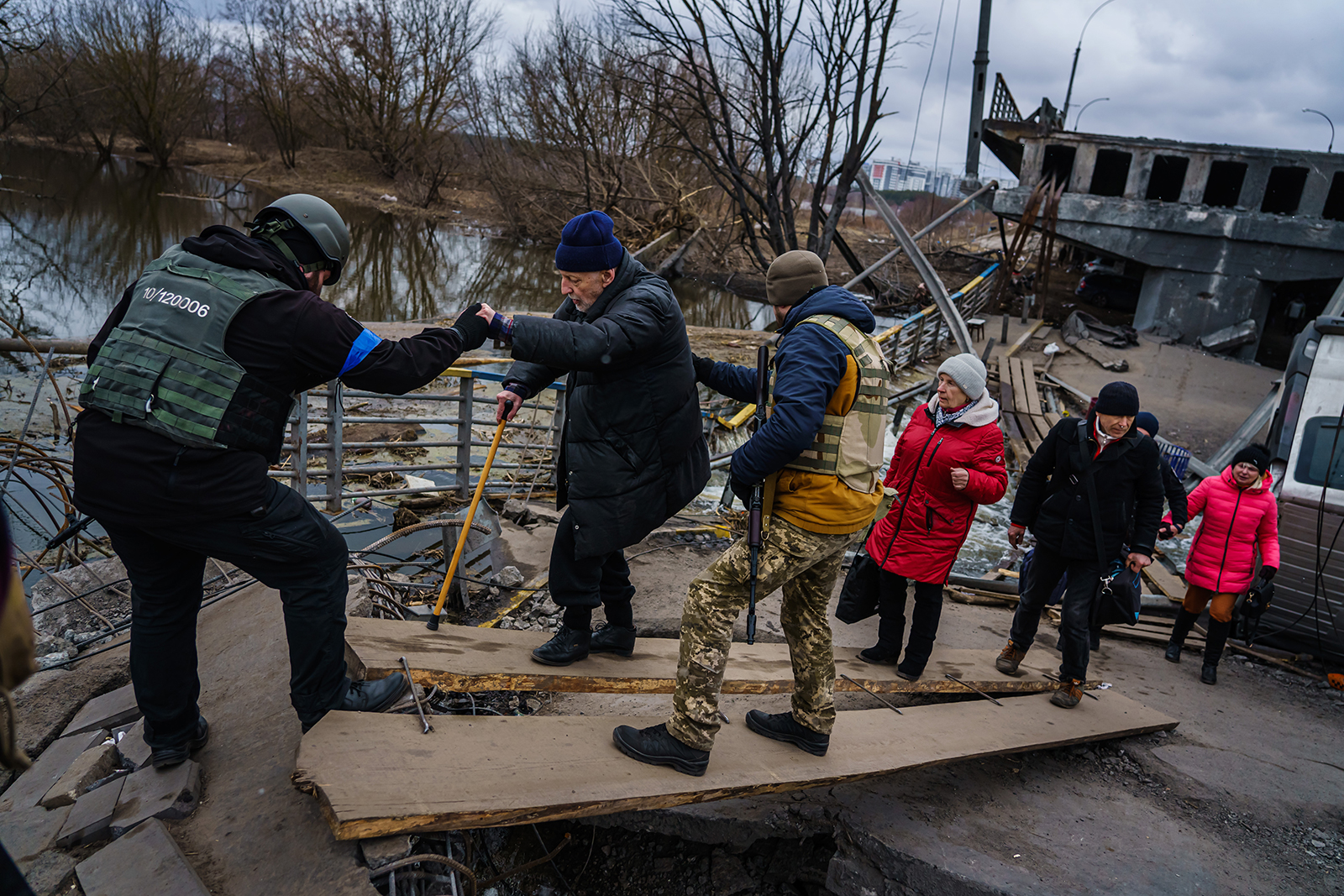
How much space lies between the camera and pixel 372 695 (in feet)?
8.68

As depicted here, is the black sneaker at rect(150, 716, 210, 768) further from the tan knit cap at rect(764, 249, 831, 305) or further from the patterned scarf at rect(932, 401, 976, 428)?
the patterned scarf at rect(932, 401, 976, 428)

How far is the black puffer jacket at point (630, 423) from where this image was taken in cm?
285

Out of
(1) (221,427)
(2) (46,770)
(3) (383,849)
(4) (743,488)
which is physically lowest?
(2) (46,770)

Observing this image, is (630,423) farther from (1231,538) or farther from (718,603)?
(1231,538)

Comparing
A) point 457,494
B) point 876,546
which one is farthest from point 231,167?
point 876,546

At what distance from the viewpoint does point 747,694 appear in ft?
12.1

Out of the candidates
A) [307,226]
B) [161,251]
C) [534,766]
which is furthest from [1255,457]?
[161,251]

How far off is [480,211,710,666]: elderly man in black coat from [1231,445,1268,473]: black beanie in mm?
3951

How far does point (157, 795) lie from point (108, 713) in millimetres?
729

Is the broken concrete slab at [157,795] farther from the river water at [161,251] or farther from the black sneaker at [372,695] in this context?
the river water at [161,251]

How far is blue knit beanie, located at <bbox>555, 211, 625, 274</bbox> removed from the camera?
2.80 meters

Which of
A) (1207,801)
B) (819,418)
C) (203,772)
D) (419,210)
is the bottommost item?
(1207,801)

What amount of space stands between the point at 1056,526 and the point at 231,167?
41091mm

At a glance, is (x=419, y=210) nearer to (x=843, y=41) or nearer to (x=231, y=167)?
(x=231, y=167)
